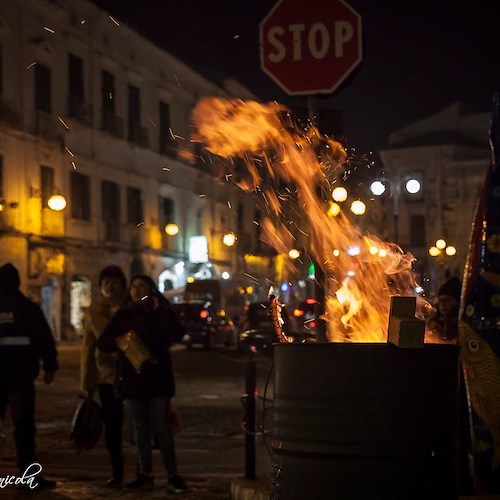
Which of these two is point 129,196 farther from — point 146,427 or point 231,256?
point 146,427

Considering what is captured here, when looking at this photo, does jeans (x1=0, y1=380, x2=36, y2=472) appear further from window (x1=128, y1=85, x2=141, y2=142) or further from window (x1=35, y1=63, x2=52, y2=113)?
window (x1=128, y1=85, x2=141, y2=142)

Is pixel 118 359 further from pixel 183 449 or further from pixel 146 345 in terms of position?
pixel 183 449

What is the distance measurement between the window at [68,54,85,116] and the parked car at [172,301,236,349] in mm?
9661

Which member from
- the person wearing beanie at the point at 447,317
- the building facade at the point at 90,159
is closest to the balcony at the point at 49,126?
the building facade at the point at 90,159

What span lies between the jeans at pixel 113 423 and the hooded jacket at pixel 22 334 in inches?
19.1

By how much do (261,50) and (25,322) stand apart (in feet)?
11.5

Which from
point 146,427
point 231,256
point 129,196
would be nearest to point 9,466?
point 146,427

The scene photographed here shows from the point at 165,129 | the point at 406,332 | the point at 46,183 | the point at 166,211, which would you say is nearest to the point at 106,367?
the point at 406,332

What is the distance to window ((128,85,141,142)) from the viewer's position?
45759 millimetres

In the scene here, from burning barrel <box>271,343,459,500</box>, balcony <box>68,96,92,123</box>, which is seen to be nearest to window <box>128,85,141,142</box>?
balcony <box>68,96,92,123</box>

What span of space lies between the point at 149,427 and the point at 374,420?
3.74 metres

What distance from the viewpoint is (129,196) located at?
45312 mm

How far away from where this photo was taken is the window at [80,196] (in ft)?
133

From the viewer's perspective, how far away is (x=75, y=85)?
41219 mm
